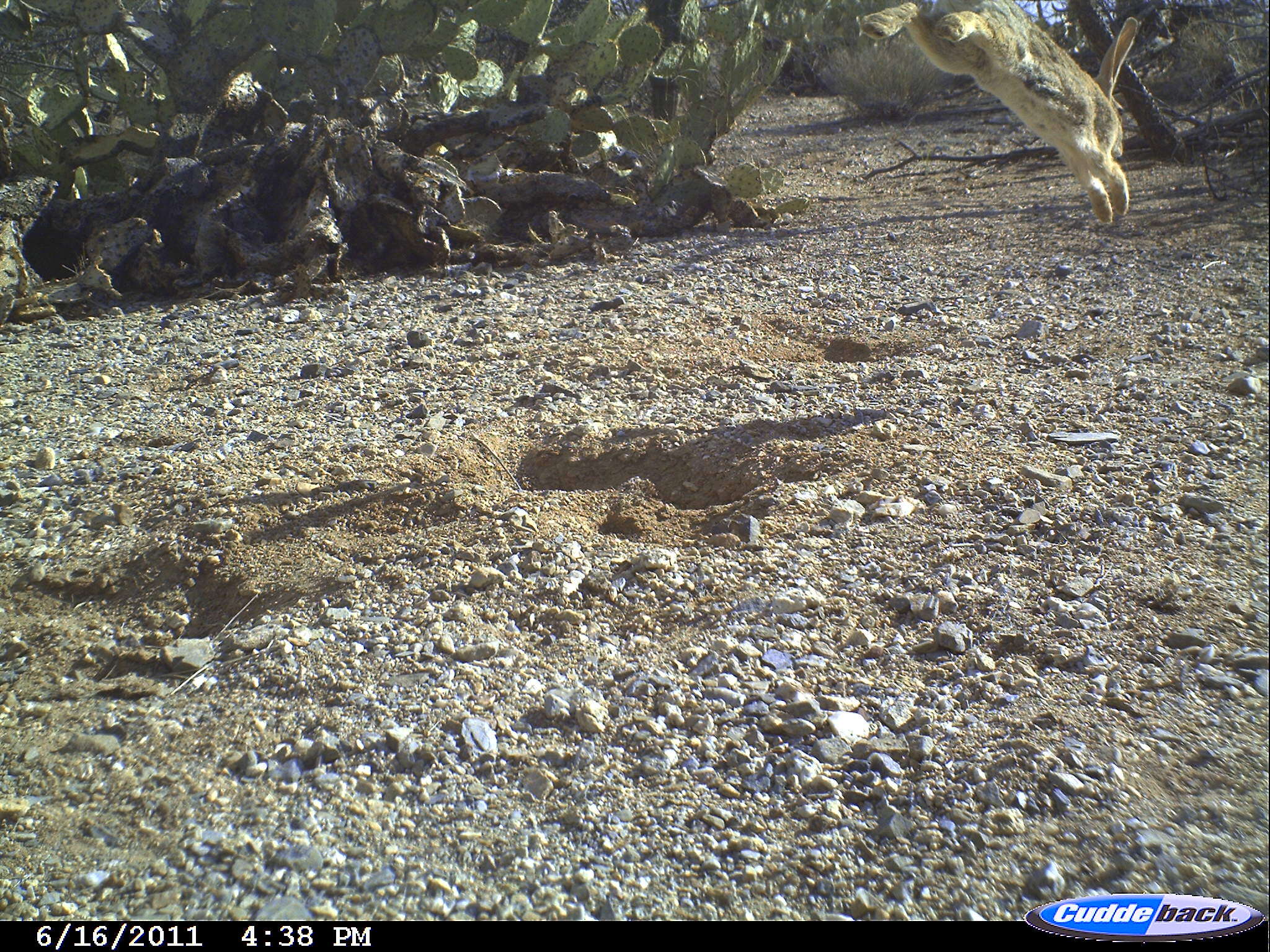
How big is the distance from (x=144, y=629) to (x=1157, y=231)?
6438 mm

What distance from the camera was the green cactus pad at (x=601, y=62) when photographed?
7938mm

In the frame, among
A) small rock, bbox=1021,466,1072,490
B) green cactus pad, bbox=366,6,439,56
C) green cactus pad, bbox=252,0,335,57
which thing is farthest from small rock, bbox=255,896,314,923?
green cactus pad, bbox=366,6,439,56

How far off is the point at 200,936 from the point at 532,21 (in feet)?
Answer: 24.8

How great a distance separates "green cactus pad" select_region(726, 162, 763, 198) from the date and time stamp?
639 centimetres

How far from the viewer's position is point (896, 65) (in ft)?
38.0

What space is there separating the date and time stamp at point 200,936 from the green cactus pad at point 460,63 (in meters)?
7.48

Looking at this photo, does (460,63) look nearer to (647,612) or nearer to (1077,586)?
(647,612)

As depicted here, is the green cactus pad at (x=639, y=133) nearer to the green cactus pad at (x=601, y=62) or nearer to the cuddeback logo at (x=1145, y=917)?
the green cactus pad at (x=601, y=62)

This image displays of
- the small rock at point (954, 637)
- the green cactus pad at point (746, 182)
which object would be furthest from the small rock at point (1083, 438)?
the green cactus pad at point (746, 182)

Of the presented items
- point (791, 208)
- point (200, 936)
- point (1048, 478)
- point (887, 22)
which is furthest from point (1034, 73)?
point (200, 936)

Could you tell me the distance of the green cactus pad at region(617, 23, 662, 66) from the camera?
8.01 meters

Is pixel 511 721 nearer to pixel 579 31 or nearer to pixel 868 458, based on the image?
pixel 868 458

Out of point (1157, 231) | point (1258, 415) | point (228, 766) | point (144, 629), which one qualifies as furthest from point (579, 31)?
point (228, 766)

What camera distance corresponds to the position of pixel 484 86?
27.6ft
